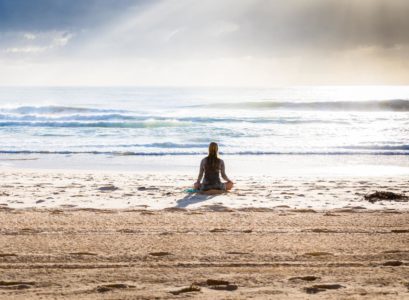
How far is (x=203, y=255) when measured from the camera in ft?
16.7

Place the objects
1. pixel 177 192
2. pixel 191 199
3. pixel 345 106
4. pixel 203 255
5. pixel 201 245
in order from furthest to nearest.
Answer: pixel 345 106 < pixel 177 192 < pixel 191 199 < pixel 201 245 < pixel 203 255

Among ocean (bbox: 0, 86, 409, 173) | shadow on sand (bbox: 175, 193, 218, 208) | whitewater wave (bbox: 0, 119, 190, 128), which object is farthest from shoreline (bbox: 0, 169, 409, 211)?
whitewater wave (bbox: 0, 119, 190, 128)

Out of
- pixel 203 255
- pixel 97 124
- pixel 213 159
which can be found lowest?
pixel 203 255

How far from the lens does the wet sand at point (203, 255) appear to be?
4.12 metres

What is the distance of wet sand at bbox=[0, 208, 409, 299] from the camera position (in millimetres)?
4117

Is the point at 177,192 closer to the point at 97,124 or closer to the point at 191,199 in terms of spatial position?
the point at 191,199

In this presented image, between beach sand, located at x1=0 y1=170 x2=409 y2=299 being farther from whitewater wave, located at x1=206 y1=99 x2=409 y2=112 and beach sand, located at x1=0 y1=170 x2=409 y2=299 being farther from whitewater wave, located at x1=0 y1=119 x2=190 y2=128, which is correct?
whitewater wave, located at x1=206 y1=99 x2=409 y2=112

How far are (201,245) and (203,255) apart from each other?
0.37 m

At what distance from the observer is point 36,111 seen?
130 ft

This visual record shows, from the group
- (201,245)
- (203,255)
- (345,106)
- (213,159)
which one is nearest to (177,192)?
(213,159)

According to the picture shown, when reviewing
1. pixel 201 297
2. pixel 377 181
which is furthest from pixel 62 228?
pixel 377 181

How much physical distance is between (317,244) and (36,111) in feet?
121

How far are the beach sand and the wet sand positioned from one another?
10 mm

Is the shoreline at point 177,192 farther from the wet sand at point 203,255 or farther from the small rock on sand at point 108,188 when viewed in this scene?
the wet sand at point 203,255
